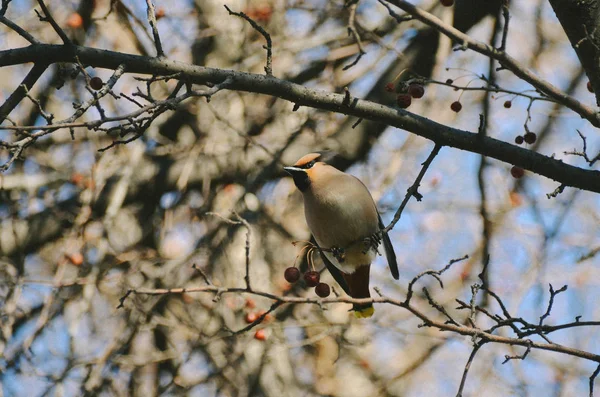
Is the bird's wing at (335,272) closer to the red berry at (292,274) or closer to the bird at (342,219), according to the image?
the bird at (342,219)

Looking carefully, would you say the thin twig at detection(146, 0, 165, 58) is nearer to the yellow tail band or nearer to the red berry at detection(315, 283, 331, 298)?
the red berry at detection(315, 283, 331, 298)

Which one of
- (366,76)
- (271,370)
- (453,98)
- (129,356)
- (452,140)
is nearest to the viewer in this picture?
(452,140)

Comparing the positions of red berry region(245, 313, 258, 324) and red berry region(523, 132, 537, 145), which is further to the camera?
red berry region(245, 313, 258, 324)

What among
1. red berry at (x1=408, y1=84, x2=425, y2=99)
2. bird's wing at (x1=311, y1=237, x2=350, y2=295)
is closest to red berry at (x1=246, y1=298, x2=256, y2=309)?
bird's wing at (x1=311, y1=237, x2=350, y2=295)

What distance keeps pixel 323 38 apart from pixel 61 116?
217 centimetres

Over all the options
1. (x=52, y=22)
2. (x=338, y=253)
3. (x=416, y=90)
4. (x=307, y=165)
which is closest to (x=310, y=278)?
(x=338, y=253)

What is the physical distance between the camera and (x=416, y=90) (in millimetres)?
3316

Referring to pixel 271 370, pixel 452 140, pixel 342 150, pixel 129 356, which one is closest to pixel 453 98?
pixel 342 150

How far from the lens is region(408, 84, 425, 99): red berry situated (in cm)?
330

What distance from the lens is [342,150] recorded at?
5.79 metres

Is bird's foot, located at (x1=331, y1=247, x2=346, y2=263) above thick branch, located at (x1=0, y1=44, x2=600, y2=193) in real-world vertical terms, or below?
above

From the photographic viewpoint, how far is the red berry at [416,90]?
10.8 ft

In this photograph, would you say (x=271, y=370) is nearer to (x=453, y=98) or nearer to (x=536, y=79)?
(x=453, y=98)

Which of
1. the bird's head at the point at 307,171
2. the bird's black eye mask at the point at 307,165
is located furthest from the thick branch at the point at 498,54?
the bird's black eye mask at the point at 307,165
